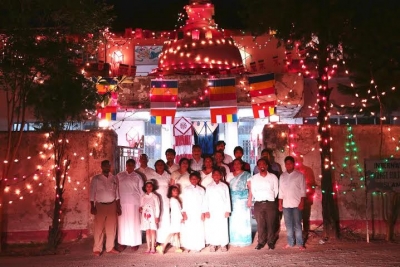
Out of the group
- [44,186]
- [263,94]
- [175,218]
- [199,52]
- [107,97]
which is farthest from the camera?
[199,52]

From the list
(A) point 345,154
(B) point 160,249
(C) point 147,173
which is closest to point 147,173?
(C) point 147,173

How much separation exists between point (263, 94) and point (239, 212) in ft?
12.0

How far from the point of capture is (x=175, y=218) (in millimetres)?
Result: 9898

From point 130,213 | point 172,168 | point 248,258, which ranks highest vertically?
point 172,168

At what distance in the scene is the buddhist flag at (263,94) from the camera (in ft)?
40.9

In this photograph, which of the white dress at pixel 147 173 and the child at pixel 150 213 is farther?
the white dress at pixel 147 173

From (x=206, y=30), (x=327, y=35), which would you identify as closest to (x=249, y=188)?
(x=327, y=35)

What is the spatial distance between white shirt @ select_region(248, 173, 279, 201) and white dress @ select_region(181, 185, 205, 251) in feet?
3.46

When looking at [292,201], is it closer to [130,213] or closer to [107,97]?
[130,213]

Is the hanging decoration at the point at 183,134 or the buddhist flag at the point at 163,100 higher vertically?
the buddhist flag at the point at 163,100

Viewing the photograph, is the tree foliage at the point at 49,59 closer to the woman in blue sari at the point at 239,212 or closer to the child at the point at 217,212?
the child at the point at 217,212

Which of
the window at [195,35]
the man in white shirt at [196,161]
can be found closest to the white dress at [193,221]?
the man in white shirt at [196,161]

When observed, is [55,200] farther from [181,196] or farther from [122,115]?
[122,115]

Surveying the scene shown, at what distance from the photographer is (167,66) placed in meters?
15.3
